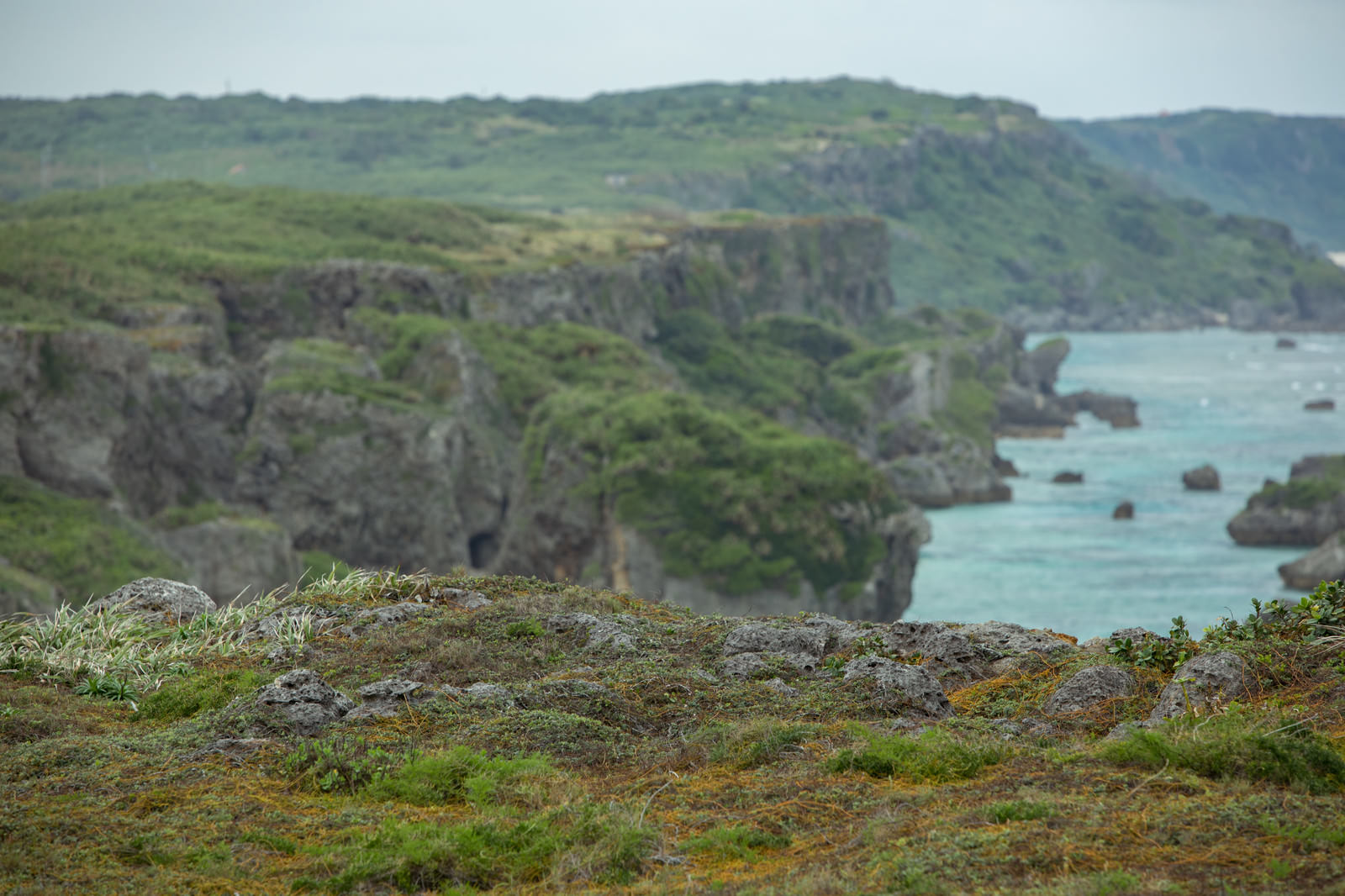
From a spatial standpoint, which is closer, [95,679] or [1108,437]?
[95,679]

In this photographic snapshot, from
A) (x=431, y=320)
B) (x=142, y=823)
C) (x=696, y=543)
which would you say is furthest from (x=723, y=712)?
(x=431, y=320)

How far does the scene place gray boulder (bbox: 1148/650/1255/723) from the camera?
403 inches

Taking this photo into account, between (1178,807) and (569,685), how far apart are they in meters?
5.10

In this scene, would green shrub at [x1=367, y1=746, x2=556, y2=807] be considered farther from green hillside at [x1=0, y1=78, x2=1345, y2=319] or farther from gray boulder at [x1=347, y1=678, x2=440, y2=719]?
green hillside at [x1=0, y1=78, x2=1345, y2=319]

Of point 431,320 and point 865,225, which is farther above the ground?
point 865,225

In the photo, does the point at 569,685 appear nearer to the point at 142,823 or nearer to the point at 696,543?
the point at 142,823

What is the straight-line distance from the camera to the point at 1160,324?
19875cm

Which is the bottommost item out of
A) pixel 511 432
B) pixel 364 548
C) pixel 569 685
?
pixel 364 548

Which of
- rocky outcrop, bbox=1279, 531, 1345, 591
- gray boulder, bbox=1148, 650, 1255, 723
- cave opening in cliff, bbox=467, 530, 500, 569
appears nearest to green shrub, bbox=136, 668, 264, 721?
gray boulder, bbox=1148, 650, 1255, 723

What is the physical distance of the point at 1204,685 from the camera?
34.7 feet

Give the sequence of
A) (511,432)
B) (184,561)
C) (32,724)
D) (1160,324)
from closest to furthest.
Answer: (32,724), (184,561), (511,432), (1160,324)

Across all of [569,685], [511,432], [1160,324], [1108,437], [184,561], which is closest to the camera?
[569,685]

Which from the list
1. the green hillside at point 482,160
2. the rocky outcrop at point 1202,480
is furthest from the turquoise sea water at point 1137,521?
the green hillside at point 482,160

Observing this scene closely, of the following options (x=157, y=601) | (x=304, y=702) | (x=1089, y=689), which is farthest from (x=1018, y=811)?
(x=157, y=601)
